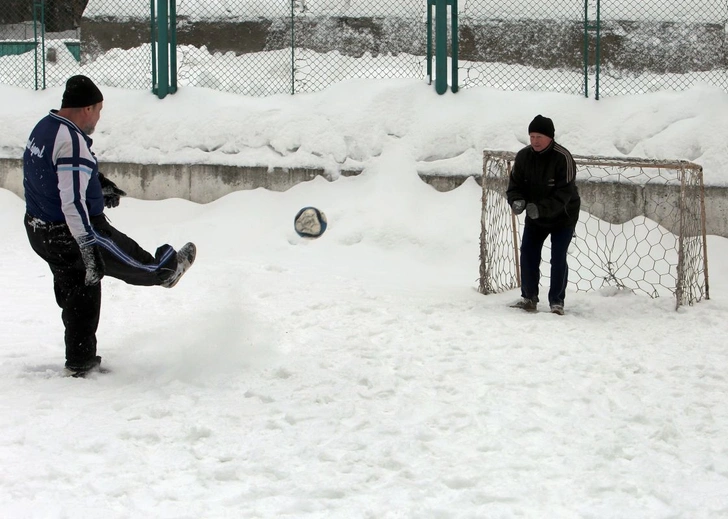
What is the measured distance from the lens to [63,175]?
427 cm

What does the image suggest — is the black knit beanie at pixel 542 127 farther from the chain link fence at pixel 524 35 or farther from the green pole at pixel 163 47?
the green pole at pixel 163 47

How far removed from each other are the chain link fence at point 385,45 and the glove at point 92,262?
588 cm

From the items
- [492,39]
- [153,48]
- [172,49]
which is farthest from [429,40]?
[153,48]

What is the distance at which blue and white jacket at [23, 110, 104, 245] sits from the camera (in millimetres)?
4273

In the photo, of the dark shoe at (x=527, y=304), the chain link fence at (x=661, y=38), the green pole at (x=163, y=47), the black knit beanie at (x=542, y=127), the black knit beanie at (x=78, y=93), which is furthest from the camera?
the chain link fence at (x=661, y=38)

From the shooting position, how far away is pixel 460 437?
3.79 metres

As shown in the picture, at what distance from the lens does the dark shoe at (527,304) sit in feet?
21.3

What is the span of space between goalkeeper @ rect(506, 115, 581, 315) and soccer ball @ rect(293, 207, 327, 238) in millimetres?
2441

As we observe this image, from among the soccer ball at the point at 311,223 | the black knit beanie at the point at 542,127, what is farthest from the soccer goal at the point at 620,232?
the soccer ball at the point at 311,223

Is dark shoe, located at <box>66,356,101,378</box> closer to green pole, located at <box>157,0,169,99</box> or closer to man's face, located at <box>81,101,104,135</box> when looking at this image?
man's face, located at <box>81,101,104,135</box>

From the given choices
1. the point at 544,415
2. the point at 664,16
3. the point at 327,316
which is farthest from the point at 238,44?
the point at 544,415

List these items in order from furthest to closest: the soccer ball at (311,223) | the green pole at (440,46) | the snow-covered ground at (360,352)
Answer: the green pole at (440,46)
the soccer ball at (311,223)
the snow-covered ground at (360,352)

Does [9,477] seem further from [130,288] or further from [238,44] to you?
[238,44]

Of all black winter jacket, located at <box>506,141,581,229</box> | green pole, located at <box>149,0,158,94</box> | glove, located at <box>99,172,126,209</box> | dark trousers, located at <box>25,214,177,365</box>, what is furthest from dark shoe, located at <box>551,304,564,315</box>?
green pole, located at <box>149,0,158,94</box>
